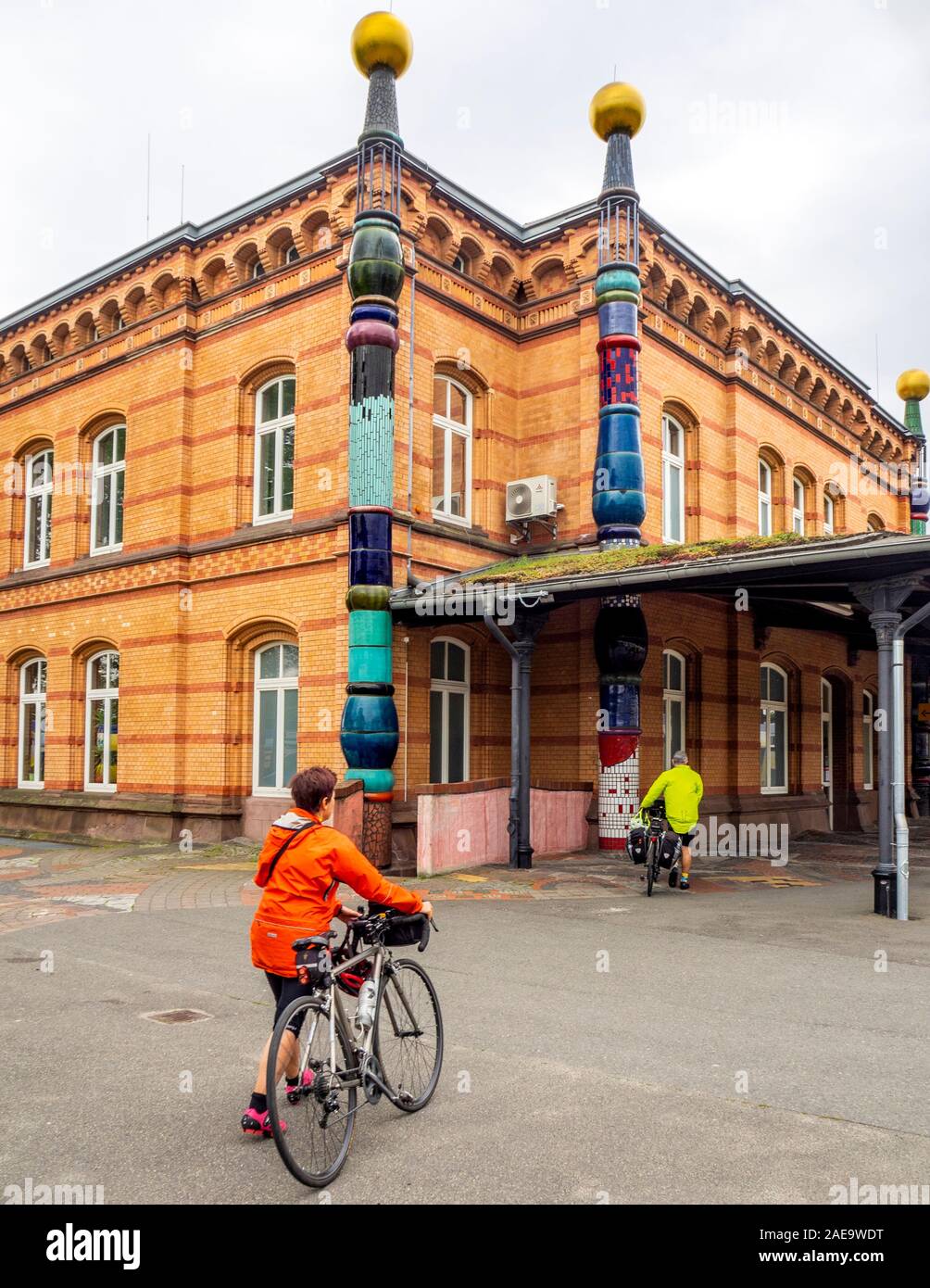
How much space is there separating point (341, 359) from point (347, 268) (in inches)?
48.0

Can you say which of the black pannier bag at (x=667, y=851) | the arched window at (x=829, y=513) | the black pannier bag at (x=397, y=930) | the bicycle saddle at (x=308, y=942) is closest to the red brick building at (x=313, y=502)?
the arched window at (x=829, y=513)

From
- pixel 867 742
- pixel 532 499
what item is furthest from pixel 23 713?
pixel 867 742

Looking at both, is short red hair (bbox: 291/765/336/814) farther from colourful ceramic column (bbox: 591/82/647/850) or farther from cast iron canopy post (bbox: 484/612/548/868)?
colourful ceramic column (bbox: 591/82/647/850)

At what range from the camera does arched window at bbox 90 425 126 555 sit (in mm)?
19016

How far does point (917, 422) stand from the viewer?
2767 cm

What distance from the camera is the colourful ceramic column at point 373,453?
13641 millimetres

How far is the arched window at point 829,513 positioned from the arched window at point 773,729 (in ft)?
15.2

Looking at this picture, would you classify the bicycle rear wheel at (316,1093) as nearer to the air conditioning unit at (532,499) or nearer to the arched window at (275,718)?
the arched window at (275,718)

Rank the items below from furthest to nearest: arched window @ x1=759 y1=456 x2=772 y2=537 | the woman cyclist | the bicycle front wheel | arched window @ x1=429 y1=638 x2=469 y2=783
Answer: arched window @ x1=759 y1=456 x2=772 y2=537, arched window @ x1=429 y1=638 x2=469 y2=783, the bicycle front wheel, the woman cyclist

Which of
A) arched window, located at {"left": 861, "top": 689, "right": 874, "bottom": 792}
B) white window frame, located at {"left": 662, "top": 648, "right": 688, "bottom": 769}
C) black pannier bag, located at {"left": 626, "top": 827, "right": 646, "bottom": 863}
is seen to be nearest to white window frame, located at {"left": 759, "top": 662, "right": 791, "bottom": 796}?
white window frame, located at {"left": 662, "top": 648, "right": 688, "bottom": 769}

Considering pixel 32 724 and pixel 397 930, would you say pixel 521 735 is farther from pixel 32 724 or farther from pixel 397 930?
pixel 32 724

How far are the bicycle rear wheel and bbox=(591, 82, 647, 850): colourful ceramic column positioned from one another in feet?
37.7

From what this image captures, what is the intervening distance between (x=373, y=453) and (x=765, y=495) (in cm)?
1056

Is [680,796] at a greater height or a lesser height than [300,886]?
lesser
